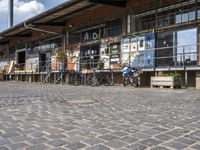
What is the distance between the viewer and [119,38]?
68.2 feet

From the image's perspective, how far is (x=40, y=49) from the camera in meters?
31.7

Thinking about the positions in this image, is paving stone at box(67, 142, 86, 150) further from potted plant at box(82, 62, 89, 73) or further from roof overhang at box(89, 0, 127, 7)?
potted plant at box(82, 62, 89, 73)

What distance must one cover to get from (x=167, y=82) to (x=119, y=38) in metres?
6.24

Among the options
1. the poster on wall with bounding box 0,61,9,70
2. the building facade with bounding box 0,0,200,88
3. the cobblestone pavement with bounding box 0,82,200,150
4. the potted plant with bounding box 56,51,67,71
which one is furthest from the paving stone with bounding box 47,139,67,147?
the poster on wall with bounding box 0,61,9,70

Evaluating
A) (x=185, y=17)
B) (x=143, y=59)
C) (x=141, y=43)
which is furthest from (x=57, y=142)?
(x=141, y=43)

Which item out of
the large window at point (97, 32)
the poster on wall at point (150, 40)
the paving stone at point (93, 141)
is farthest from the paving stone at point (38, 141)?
the large window at point (97, 32)

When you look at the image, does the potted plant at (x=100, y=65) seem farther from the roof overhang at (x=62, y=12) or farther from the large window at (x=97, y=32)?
the roof overhang at (x=62, y=12)

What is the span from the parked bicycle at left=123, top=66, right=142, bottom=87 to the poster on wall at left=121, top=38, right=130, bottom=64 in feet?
6.15

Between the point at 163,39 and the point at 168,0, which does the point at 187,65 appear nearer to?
the point at 163,39

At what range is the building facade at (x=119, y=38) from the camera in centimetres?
1625

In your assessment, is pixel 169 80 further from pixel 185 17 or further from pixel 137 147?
pixel 137 147

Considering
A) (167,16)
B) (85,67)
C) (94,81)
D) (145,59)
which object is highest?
(167,16)

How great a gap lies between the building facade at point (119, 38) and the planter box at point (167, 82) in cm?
70

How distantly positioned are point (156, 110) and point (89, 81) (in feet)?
45.7
